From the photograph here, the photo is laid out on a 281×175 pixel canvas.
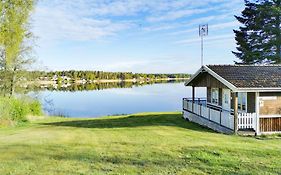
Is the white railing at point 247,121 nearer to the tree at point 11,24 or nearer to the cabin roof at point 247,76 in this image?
the cabin roof at point 247,76

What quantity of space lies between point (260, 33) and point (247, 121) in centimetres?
2313

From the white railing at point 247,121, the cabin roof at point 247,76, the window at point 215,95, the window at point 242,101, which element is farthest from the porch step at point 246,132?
the window at point 215,95

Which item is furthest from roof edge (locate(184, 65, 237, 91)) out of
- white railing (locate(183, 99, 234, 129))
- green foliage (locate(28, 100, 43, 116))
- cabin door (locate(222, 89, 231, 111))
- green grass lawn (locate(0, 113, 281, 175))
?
green foliage (locate(28, 100, 43, 116))

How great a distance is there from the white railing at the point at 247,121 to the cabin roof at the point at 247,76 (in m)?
1.45

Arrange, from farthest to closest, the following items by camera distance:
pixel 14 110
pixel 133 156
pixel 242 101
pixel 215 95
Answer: pixel 215 95 → pixel 14 110 → pixel 242 101 → pixel 133 156

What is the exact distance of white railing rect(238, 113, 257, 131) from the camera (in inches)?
635

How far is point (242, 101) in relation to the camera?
18.1 metres

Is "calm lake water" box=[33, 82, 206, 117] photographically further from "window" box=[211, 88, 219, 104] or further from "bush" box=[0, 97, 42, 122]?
"window" box=[211, 88, 219, 104]

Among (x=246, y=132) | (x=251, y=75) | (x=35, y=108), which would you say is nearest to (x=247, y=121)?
(x=246, y=132)

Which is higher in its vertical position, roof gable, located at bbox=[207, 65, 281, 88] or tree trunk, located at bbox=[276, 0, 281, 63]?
tree trunk, located at bbox=[276, 0, 281, 63]

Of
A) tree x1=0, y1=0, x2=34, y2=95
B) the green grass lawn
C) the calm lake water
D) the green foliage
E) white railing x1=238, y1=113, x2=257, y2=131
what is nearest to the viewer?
the green grass lawn

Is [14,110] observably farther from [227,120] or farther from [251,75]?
[251,75]

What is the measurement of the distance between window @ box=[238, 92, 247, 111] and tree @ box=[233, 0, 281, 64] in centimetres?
1871

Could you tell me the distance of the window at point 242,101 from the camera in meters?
17.7
